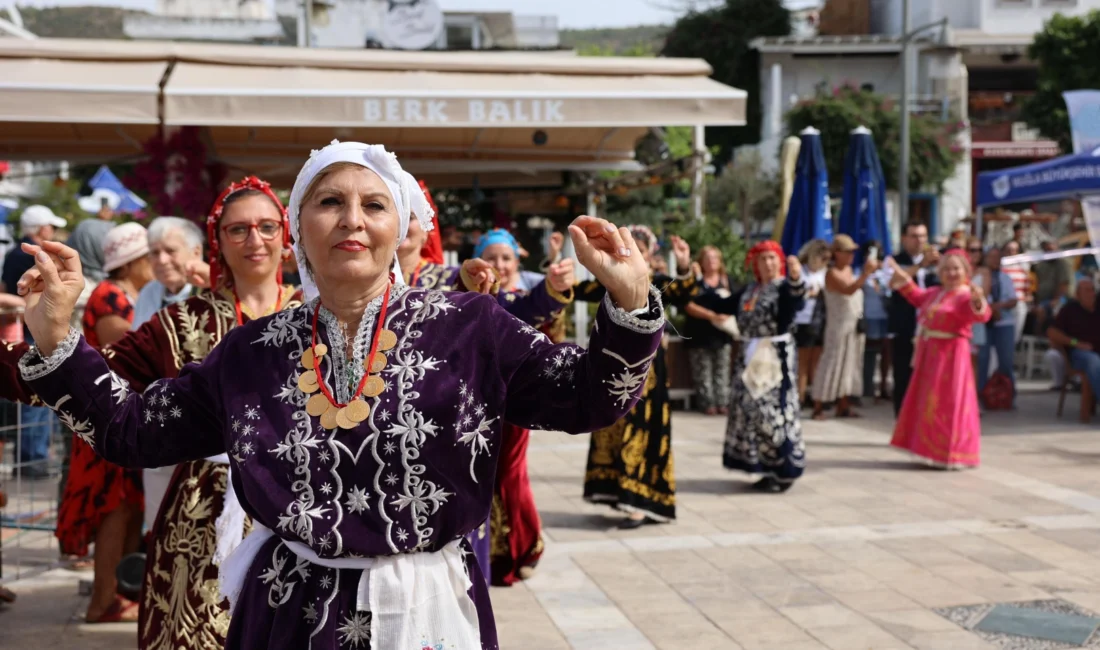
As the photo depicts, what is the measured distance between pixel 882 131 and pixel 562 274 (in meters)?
32.8

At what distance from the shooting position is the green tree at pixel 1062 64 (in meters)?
31.9

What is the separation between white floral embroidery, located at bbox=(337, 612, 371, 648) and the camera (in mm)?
2301

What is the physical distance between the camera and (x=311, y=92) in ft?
27.5

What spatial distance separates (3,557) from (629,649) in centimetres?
399

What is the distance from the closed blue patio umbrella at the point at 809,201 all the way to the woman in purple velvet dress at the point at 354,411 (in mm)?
12334

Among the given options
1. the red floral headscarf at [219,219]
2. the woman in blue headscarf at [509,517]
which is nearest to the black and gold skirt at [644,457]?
the woman in blue headscarf at [509,517]

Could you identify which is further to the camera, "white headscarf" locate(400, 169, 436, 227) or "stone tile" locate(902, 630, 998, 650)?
"stone tile" locate(902, 630, 998, 650)

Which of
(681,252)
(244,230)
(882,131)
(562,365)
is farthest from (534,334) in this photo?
(882,131)

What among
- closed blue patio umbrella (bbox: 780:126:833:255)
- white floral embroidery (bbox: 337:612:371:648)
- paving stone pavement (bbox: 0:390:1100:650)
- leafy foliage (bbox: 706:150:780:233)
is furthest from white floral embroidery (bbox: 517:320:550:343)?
leafy foliage (bbox: 706:150:780:233)

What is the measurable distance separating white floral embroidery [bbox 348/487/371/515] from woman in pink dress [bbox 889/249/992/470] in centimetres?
814

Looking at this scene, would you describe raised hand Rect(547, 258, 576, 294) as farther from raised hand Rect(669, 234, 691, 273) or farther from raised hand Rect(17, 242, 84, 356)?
raised hand Rect(669, 234, 691, 273)

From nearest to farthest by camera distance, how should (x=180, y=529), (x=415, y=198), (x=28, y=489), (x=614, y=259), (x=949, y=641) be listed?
(x=614, y=259), (x=415, y=198), (x=180, y=529), (x=949, y=641), (x=28, y=489)

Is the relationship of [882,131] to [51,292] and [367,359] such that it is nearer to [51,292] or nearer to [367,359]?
[367,359]

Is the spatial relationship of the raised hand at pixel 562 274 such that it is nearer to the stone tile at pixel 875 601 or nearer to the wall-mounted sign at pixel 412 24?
the stone tile at pixel 875 601
